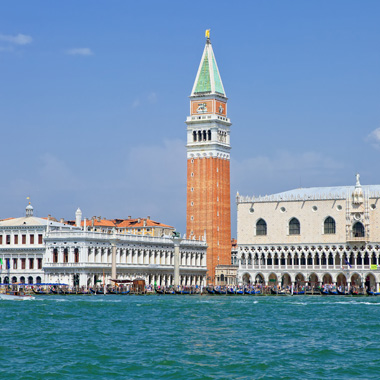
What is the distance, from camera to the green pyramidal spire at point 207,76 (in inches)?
4313

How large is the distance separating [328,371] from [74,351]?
390 inches

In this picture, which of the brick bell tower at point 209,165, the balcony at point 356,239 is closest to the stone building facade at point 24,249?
the brick bell tower at point 209,165

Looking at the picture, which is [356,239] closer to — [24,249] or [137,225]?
[24,249]

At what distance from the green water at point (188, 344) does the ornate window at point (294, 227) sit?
41.9 metres

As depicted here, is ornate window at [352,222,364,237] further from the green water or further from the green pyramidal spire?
the green water

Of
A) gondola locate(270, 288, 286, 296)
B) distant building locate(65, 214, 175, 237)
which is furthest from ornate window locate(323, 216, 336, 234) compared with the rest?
distant building locate(65, 214, 175, 237)

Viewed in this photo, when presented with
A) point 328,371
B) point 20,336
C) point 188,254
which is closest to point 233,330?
point 20,336

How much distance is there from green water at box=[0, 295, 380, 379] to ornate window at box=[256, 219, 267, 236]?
4383 centimetres

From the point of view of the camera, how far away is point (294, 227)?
99312 millimetres

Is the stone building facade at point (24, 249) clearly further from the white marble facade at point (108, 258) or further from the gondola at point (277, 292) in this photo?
the gondola at point (277, 292)

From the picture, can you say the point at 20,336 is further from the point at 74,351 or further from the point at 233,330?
the point at 233,330

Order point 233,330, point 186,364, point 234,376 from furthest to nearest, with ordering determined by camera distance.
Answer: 1. point 233,330
2. point 186,364
3. point 234,376

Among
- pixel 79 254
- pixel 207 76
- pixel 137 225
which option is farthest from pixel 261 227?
pixel 137 225

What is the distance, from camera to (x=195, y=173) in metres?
108
